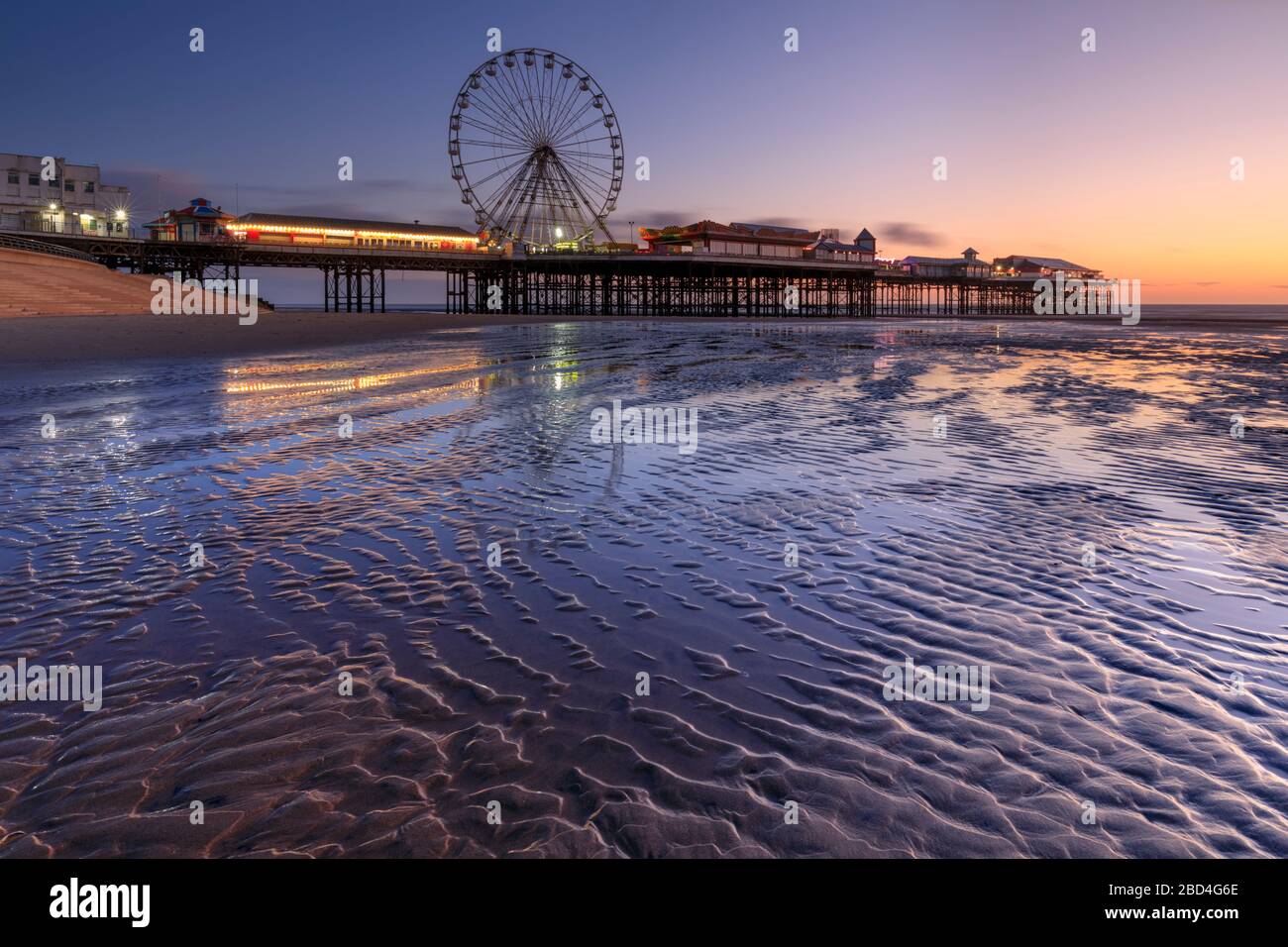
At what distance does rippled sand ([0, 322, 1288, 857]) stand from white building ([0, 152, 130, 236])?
81291mm

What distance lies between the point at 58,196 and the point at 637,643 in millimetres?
95937

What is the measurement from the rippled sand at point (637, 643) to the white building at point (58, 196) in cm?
8129

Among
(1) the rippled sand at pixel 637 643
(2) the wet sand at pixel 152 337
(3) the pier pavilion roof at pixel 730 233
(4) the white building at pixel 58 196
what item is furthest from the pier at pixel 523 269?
(1) the rippled sand at pixel 637 643

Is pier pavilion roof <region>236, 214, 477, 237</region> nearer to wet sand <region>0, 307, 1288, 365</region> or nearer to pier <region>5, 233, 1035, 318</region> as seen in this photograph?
pier <region>5, 233, 1035, 318</region>

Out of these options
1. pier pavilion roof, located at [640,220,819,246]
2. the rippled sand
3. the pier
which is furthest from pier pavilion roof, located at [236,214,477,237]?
the rippled sand

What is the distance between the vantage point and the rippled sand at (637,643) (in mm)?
2473

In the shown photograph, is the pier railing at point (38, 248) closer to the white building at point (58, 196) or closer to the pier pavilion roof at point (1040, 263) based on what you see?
the white building at point (58, 196)

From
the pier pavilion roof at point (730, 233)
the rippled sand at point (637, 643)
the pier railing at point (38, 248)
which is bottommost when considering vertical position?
the rippled sand at point (637, 643)

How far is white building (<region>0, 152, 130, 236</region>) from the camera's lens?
71.7 m

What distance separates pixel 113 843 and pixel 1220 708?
406 centimetres

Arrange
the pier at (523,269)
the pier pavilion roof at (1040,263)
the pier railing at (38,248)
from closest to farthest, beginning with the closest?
the pier railing at (38,248)
the pier at (523,269)
the pier pavilion roof at (1040,263)

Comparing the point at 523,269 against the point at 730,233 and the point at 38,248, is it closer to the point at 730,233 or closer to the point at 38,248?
the point at 730,233
